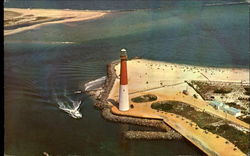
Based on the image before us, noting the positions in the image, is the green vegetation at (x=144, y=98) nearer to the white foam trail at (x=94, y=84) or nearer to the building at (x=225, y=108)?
the building at (x=225, y=108)

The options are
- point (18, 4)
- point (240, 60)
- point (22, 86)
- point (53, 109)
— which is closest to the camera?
point (53, 109)

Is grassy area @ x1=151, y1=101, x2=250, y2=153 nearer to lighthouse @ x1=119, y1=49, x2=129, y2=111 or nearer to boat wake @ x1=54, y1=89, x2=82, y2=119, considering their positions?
lighthouse @ x1=119, y1=49, x2=129, y2=111

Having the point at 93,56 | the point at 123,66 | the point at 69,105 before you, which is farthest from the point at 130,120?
the point at 93,56

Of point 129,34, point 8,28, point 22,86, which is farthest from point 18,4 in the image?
point 22,86

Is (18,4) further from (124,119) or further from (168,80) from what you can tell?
(124,119)

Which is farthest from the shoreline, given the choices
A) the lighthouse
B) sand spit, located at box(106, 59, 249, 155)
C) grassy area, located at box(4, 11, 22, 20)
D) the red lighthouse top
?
grassy area, located at box(4, 11, 22, 20)

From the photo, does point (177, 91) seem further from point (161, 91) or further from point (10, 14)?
point (10, 14)
